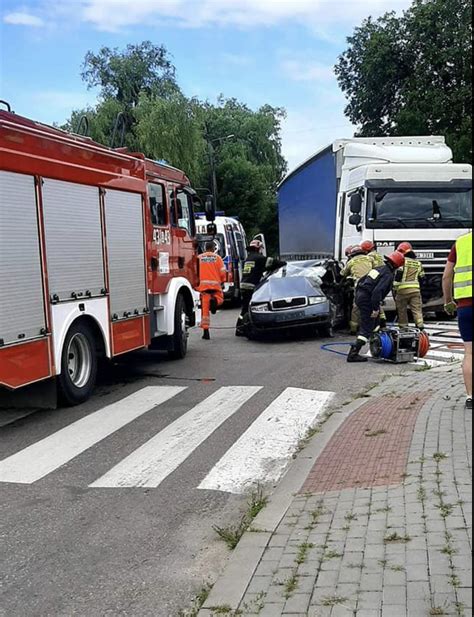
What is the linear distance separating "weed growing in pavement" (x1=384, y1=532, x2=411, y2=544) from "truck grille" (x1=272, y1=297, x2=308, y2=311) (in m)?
9.40

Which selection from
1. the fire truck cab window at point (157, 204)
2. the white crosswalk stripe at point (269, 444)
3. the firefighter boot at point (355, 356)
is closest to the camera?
the white crosswalk stripe at point (269, 444)

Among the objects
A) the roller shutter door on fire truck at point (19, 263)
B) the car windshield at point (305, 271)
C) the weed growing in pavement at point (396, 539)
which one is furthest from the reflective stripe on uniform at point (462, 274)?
the car windshield at point (305, 271)

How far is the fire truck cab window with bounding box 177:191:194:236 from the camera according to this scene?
11898 millimetres

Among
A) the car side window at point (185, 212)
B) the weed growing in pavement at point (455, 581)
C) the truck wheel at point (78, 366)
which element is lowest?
the weed growing in pavement at point (455, 581)

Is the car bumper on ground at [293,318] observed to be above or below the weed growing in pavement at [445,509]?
above

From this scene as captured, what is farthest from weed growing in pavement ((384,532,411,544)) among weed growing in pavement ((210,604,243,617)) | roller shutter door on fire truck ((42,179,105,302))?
roller shutter door on fire truck ((42,179,105,302))

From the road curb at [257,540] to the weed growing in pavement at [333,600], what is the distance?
1.33 ft

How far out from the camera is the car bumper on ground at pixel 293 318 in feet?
42.9

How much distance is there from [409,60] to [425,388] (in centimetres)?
3671

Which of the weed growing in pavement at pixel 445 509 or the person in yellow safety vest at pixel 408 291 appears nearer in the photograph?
the weed growing in pavement at pixel 445 509

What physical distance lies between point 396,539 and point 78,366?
215 inches

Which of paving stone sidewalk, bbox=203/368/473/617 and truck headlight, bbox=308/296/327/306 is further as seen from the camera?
truck headlight, bbox=308/296/327/306

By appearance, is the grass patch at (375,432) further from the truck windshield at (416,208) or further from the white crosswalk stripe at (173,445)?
the truck windshield at (416,208)

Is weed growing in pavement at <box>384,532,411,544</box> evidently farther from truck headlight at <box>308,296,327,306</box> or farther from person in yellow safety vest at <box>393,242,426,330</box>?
truck headlight at <box>308,296,327,306</box>
